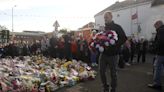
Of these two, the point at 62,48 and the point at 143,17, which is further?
the point at 143,17

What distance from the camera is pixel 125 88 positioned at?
10047 millimetres

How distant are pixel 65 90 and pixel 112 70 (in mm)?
2282

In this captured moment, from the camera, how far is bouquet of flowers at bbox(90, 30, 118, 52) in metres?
8.39

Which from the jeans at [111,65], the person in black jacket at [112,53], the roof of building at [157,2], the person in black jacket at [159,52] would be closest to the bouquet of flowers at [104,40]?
the person in black jacket at [112,53]

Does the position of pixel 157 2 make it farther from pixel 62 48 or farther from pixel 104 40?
pixel 104 40

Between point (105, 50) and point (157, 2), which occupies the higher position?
point (157, 2)

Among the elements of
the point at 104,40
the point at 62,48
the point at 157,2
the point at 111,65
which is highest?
the point at 157,2

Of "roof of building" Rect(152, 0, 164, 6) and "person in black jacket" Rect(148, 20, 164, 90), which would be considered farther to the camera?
"roof of building" Rect(152, 0, 164, 6)

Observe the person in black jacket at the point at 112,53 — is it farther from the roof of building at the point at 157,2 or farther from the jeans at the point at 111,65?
the roof of building at the point at 157,2

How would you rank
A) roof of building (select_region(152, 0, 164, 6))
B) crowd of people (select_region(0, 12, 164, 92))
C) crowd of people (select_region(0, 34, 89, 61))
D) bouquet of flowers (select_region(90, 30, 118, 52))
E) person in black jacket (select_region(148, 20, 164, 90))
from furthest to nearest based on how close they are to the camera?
roof of building (select_region(152, 0, 164, 6)) → crowd of people (select_region(0, 34, 89, 61)) → person in black jacket (select_region(148, 20, 164, 90)) → crowd of people (select_region(0, 12, 164, 92)) → bouquet of flowers (select_region(90, 30, 118, 52))

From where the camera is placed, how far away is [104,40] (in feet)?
27.9

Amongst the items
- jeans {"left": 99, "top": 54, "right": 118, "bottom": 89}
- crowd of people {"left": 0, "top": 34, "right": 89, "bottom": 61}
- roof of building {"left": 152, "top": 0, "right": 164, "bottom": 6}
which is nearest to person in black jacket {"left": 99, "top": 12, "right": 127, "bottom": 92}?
jeans {"left": 99, "top": 54, "right": 118, "bottom": 89}

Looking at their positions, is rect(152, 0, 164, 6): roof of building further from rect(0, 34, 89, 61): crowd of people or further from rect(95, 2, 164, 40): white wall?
rect(0, 34, 89, 61): crowd of people

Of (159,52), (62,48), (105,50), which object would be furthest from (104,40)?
(62,48)
